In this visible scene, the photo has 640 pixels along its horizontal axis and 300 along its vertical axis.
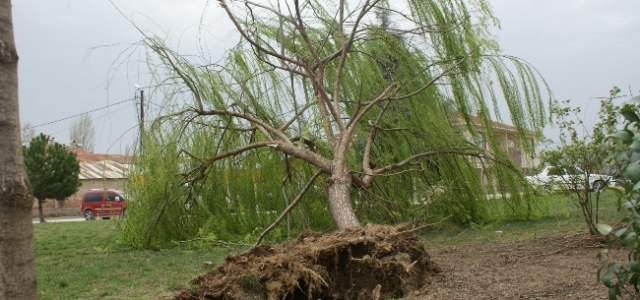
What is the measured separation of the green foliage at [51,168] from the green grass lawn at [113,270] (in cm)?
2106

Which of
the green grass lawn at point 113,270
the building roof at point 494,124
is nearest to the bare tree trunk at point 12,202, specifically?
the green grass lawn at point 113,270

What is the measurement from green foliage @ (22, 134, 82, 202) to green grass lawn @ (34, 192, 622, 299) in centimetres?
1969

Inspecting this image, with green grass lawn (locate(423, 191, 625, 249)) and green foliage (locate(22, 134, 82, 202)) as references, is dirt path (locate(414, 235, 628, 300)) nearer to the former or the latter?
green grass lawn (locate(423, 191, 625, 249))

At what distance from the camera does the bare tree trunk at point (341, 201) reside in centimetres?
617

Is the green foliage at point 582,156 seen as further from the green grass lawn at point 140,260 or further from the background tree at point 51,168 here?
the background tree at point 51,168

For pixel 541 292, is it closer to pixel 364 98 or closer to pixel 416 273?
pixel 416 273

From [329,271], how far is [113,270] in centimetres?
317

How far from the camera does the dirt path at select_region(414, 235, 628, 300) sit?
4.32 meters

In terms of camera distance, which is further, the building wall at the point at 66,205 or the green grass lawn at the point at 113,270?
the building wall at the point at 66,205

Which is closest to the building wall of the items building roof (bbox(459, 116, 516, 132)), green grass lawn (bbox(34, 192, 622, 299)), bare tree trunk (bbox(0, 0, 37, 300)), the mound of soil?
green grass lawn (bbox(34, 192, 622, 299))

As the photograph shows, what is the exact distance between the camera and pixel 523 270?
5207mm

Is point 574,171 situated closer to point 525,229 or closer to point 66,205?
point 525,229

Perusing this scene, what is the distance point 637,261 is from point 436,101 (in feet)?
21.0

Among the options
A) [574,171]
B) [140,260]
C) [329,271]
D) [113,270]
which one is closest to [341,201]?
[329,271]
